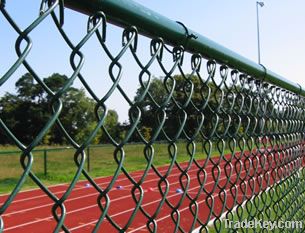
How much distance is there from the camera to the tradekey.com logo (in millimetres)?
2219

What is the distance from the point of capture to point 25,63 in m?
0.78

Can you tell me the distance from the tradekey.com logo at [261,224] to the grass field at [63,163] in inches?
391

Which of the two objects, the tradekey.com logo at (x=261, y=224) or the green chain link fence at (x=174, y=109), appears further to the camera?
the tradekey.com logo at (x=261, y=224)

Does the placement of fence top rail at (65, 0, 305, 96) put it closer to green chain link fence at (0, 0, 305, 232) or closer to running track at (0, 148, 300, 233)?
green chain link fence at (0, 0, 305, 232)

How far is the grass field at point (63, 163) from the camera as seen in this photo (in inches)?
609

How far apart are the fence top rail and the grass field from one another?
36.9 feet

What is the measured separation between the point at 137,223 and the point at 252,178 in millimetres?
7472

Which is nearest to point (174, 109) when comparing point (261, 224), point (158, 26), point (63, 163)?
point (158, 26)

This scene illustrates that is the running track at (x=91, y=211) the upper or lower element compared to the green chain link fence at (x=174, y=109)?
lower

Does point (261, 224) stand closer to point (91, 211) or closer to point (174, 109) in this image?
point (174, 109)

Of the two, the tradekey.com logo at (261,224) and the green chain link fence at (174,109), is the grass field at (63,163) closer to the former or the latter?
the tradekey.com logo at (261,224)

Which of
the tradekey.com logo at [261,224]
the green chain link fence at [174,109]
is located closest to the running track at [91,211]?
the tradekey.com logo at [261,224]

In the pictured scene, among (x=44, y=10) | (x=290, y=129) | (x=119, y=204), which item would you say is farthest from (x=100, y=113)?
(x=119, y=204)

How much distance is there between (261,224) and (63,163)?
16.2 meters
